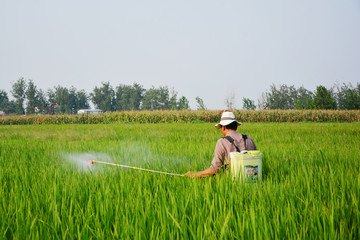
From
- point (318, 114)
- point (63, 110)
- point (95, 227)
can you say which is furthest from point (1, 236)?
point (63, 110)

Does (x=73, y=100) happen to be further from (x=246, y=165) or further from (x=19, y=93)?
(x=246, y=165)

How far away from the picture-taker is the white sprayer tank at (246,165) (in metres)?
2.83

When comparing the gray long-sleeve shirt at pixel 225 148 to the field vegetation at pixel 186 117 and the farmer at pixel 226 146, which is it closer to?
the farmer at pixel 226 146

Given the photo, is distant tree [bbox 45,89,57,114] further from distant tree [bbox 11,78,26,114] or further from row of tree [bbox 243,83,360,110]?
row of tree [bbox 243,83,360,110]

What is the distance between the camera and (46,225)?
2.26m

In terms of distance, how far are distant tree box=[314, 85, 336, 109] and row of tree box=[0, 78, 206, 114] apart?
3365 cm

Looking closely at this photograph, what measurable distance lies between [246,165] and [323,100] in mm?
48477

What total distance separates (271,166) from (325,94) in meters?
47.8

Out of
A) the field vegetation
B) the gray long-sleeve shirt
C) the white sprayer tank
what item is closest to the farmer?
the gray long-sleeve shirt

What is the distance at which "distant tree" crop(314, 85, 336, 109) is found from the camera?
4488cm

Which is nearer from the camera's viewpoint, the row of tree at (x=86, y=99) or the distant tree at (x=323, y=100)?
the distant tree at (x=323, y=100)

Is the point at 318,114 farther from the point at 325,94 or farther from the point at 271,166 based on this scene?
the point at 271,166

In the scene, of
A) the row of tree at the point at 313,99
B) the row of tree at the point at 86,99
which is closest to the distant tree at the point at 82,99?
the row of tree at the point at 86,99

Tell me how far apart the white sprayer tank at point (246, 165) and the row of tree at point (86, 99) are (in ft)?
218
